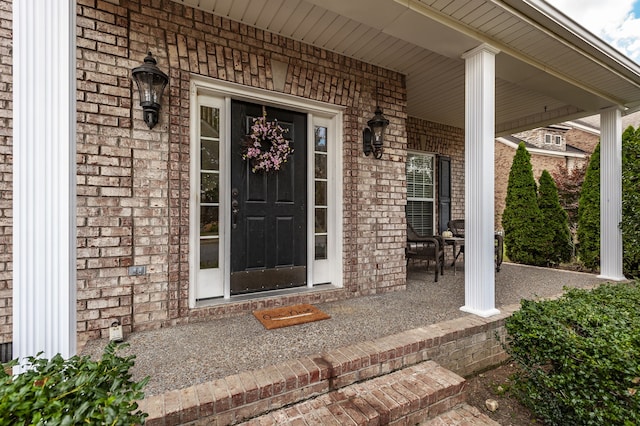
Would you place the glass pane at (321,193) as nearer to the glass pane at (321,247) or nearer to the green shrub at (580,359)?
the glass pane at (321,247)

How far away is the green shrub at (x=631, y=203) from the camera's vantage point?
4297mm

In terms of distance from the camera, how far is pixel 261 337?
219 centimetres

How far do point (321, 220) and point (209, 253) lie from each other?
49.0 inches

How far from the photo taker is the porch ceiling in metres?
2.33

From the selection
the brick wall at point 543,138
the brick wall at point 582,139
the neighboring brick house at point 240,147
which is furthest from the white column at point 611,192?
the brick wall at point 582,139

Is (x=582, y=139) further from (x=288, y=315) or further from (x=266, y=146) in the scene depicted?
(x=288, y=315)

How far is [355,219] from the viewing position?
329cm

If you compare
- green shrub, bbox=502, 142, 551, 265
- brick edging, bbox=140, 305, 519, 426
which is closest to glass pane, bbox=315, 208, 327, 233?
brick edging, bbox=140, 305, 519, 426

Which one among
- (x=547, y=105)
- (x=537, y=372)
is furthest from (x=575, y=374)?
(x=547, y=105)

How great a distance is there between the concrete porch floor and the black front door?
1.54ft

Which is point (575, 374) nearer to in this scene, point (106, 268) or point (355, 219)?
point (355, 219)

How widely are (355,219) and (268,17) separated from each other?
83.9 inches

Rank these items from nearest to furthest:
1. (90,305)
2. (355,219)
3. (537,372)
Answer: (537,372), (90,305), (355,219)

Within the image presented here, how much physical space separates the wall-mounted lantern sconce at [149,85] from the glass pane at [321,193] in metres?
1.69
